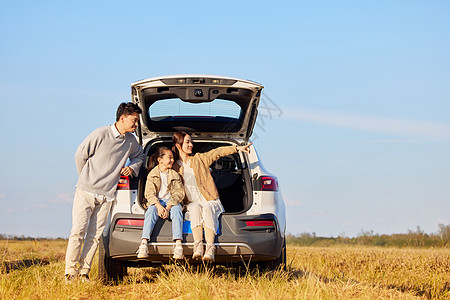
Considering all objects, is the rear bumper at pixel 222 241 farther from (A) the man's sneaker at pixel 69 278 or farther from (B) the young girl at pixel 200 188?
(A) the man's sneaker at pixel 69 278

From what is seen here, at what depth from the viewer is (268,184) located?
6.04 meters

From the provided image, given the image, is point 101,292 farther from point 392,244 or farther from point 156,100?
point 392,244

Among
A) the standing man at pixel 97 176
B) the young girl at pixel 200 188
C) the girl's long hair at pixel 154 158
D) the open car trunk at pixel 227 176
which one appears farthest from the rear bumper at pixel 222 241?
the open car trunk at pixel 227 176

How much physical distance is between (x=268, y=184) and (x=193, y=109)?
5.31 feet

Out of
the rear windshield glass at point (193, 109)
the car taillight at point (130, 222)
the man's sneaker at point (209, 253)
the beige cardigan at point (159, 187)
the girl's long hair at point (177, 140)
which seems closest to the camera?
the man's sneaker at point (209, 253)

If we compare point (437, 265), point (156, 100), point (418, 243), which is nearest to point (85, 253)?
point (156, 100)

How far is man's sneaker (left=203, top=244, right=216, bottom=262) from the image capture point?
18.1ft

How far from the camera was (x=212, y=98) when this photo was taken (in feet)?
21.8

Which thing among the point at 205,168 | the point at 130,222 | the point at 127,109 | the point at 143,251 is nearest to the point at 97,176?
the point at 130,222

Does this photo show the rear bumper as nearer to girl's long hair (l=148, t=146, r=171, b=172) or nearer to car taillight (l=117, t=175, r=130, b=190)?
car taillight (l=117, t=175, r=130, b=190)

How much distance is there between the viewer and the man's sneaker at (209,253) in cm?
551

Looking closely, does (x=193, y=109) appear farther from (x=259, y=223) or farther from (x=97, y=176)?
(x=259, y=223)

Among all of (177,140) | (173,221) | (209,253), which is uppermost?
(177,140)

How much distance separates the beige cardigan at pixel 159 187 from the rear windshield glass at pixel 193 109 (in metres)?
1.03
